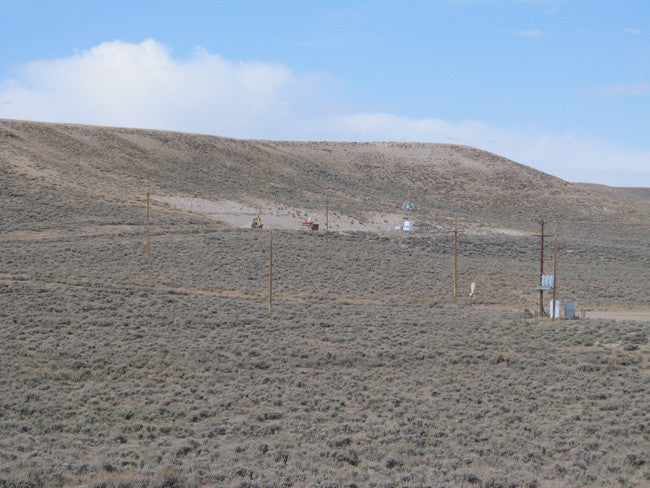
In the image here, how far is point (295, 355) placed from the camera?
23.1 metres

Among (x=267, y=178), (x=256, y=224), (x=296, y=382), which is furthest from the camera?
(x=267, y=178)

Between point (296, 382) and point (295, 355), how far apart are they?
10.4ft

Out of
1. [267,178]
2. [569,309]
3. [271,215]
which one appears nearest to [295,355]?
[569,309]

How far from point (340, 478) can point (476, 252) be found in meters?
44.8

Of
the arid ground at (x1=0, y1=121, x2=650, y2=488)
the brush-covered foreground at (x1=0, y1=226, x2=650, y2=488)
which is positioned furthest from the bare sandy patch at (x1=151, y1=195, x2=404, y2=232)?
the brush-covered foreground at (x1=0, y1=226, x2=650, y2=488)

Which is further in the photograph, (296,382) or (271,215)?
(271,215)

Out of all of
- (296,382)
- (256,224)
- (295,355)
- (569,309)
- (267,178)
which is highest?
(267,178)

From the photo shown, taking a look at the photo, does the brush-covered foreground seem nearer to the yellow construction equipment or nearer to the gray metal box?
the gray metal box

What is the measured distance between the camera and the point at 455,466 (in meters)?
13.1

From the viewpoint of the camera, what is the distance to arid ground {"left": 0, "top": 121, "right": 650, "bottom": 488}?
13.4m

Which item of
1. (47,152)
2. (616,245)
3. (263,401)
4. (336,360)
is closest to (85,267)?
(336,360)

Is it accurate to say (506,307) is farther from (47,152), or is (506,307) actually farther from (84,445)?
(47,152)

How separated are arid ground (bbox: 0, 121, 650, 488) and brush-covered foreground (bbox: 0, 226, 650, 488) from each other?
0.08 meters

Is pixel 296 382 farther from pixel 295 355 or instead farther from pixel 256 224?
pixel 256 224
